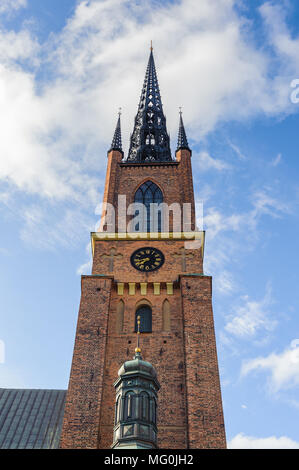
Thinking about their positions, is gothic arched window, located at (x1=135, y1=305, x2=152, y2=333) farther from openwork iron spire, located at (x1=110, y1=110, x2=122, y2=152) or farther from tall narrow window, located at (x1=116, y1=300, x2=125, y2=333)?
openwork iron spire, located at (x1=110, y1=110, x2=122, y2=152)

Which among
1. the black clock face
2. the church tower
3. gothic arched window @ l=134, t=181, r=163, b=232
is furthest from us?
gothic arched window @ l=134, t=181, r=163, b=232

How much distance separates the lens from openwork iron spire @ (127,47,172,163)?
36281 mm

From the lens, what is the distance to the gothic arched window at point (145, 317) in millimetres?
24172

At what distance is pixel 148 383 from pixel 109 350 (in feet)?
24.1

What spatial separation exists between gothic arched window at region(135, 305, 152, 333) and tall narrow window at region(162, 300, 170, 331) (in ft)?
2.03

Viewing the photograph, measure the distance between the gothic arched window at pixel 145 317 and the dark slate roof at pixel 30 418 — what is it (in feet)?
19.8

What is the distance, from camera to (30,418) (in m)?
26.0

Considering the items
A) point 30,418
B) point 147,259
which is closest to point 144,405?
point 147,259

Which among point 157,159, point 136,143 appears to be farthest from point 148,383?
point 136,143

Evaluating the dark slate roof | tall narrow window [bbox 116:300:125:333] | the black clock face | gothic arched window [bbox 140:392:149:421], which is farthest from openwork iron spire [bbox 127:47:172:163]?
gothic arched window [bbox 140:392:149:421]

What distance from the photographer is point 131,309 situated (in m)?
24.6

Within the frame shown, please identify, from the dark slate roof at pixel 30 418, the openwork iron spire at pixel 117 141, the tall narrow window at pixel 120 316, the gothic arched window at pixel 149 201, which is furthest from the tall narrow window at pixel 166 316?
the openwork iron spire at pixel 117 141
